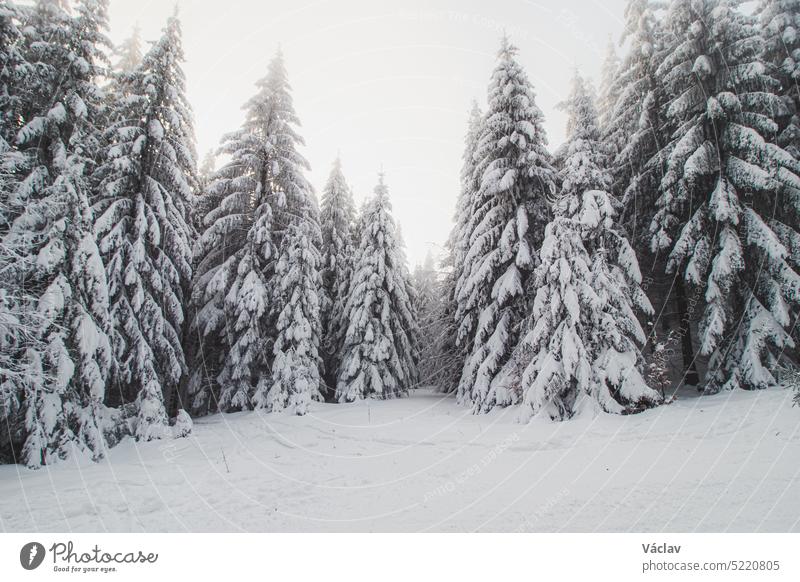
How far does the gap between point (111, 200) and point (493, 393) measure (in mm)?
15719

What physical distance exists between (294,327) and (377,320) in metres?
5.46

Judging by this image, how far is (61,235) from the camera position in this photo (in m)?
11.3

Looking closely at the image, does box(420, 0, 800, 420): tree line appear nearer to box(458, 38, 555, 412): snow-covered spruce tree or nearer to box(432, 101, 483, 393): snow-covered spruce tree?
box(458, 38, 555, 412): snow-covered spruce tree

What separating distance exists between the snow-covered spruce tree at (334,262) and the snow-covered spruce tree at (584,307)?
13385mm

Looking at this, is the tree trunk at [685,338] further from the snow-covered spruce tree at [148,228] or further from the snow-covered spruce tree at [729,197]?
the snow-covered spruce tree at [148,228]

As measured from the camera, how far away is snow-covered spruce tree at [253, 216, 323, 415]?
1700 centimetres

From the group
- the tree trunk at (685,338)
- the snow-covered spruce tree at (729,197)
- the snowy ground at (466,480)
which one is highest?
the snow-covered spruce tree at (729,197)

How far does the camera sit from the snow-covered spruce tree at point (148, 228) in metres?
13.7

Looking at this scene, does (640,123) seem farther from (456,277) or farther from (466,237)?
(456,277)

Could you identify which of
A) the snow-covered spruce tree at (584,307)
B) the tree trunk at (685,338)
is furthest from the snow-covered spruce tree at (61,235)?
the tree trunk at (685,338)

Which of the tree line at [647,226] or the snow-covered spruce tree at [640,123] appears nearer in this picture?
the tree line at [647,226]

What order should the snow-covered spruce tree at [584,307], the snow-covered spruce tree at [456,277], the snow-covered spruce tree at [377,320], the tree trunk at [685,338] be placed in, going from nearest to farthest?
1. the snow-covered spruce tree at [584,307]
2. the tree trunk at [685,338]
3. the snow-covered spruce tree at [456,277]
4. the snow-covered spruce tree at [377,320]

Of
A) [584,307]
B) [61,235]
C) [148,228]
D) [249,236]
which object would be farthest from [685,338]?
[61,235]
